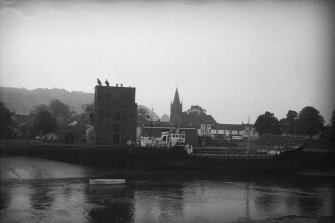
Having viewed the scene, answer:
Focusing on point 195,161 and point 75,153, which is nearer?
point 195,161

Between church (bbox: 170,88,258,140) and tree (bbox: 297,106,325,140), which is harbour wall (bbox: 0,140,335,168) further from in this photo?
church (bbox: 170,88,258,140)

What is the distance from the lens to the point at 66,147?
200ft

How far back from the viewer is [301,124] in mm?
96188

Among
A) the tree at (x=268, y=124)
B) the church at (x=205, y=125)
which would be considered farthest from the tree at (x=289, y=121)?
the church at (x=205, y=125)

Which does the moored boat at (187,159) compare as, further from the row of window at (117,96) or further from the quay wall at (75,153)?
the row of window at (117,96)

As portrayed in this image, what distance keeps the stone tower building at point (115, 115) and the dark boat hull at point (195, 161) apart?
20.5 m

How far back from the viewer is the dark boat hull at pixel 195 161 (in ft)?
166

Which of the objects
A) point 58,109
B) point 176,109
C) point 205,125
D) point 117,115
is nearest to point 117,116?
point 117,115

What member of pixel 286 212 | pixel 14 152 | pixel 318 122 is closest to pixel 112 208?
pixel 286 212

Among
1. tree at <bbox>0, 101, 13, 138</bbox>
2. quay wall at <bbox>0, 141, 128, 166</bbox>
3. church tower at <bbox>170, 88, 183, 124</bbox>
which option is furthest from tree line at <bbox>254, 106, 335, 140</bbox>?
tree at <bbox>0, 101, 13, 138</bbox>

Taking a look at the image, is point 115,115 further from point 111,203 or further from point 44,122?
point 111,203

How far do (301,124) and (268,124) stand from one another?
12482mm

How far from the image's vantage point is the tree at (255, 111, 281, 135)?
107438mm

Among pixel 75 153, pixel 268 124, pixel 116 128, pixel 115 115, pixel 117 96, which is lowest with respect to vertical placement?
pixel 75 153
